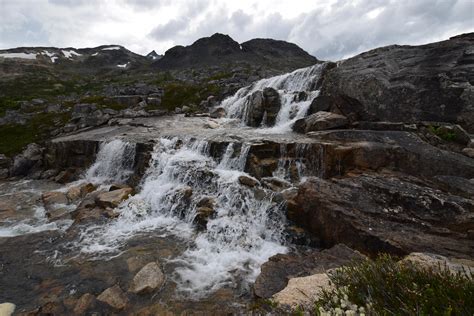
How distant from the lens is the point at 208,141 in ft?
62.9

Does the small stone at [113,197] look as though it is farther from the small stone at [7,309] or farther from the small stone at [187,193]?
the small stone at [7,309]

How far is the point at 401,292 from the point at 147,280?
26.1ft

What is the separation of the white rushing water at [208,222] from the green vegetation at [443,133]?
908 cm

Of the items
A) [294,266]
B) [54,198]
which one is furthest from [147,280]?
[54,198]

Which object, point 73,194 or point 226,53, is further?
point 226,53

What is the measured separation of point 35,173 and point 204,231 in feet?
62.7

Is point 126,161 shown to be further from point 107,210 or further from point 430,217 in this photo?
point 430,217

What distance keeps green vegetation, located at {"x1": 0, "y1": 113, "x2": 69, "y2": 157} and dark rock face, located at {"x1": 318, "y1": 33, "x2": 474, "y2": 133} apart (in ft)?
90.5

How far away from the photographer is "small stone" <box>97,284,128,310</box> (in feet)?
28.4

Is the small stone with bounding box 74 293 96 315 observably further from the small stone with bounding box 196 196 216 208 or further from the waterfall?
the waterfall

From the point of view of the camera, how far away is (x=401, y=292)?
12.6 feet

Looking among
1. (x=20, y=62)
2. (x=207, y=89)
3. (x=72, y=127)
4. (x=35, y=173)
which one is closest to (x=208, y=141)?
(x=35, y=173)

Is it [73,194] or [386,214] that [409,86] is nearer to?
[386,214]

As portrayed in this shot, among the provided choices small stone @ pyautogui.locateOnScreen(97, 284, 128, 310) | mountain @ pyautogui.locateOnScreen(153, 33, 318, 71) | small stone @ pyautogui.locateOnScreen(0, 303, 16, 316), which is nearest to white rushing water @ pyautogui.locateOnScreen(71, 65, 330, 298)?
small stone @ pyautogui.locateOnScreen(97, 284, 128, 310)
